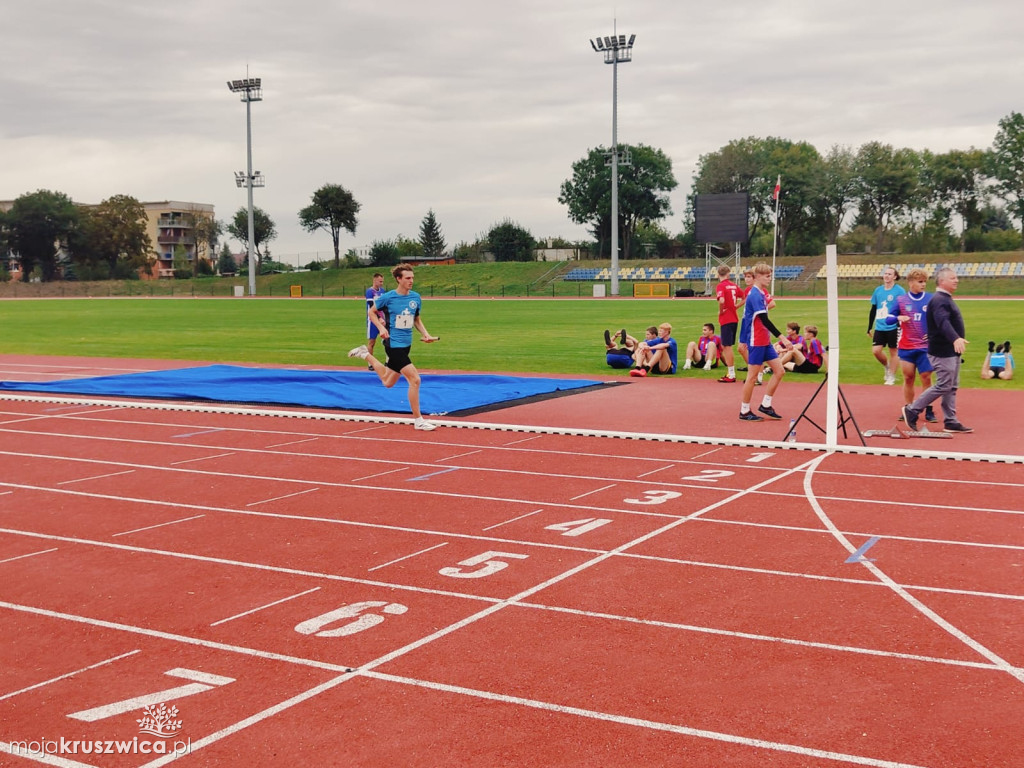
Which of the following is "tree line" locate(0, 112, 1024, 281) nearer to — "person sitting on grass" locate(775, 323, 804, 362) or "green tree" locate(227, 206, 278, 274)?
"green tree" locate(227, 206, 278, 274)

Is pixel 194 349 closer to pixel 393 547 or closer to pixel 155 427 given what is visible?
pixel 155 427

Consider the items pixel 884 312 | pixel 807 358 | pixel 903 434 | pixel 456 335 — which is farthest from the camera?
pixel 456 335

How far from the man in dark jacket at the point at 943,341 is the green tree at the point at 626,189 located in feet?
300

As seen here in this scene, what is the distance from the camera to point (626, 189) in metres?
102

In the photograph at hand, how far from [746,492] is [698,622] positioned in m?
3.44

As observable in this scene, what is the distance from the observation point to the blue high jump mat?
14.6m

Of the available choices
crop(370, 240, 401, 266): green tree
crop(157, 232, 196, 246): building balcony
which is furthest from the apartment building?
crop(370, 240, 401, 266): green tree

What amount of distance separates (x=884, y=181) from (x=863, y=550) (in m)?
91.6

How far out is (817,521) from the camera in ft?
25.5

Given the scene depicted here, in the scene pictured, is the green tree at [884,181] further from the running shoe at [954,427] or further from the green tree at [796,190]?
the running shoe at [954,427]

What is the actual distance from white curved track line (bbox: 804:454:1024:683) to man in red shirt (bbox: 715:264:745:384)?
845 cm

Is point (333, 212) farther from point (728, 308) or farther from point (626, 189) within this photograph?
point (728, 308)

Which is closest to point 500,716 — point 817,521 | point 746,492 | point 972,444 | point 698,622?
point 698,622

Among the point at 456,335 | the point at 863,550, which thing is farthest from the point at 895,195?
the point at 863,550
